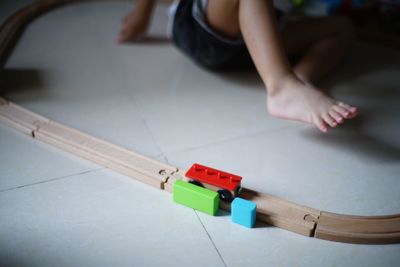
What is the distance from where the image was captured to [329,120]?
76 centimetres

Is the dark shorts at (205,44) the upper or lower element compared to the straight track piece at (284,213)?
upper

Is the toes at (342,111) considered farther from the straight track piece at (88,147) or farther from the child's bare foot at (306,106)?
the straight track piece at (88,147)

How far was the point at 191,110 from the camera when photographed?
35.9 inches

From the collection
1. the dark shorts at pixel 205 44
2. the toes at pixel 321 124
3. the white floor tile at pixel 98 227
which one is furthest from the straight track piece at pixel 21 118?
the toes at pixel 321 124

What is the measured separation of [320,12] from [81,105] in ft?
2.84

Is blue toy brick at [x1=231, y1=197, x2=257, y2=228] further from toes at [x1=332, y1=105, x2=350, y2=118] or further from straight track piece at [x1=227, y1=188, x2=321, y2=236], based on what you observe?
toes at [x1=332, y1=105, x2=350, y2=118]

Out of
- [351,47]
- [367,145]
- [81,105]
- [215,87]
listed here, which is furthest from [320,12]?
[81,105]

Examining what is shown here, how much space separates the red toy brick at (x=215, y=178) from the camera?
2.14 ft

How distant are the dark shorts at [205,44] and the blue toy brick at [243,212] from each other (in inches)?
18.0

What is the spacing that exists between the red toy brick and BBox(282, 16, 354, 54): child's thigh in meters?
0.51

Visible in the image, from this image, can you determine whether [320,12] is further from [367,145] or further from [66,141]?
[66,141]

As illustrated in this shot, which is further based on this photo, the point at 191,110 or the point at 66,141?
the point at 191,110

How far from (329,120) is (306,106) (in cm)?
6

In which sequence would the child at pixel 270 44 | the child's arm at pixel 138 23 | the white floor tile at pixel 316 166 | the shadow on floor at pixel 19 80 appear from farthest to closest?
the child's arm at pixel 138 23 < the shadow on floor at pixel 19 80 < the child at pixel 270 44 < the white floor tile at pixel 316 166
